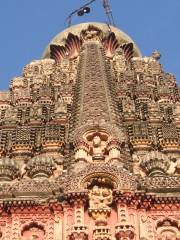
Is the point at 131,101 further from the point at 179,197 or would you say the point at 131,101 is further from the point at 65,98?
the point at 179,197

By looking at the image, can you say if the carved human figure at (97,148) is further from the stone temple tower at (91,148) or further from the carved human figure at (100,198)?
the carved human figure at (100,198)

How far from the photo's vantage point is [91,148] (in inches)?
835

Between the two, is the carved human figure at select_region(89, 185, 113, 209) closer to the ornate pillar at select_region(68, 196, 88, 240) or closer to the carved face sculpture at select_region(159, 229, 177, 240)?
the ornate pillar at select_region(68, 196, 88, 240)

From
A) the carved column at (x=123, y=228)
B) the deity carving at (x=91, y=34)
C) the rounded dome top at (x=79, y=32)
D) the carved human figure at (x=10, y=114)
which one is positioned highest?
the rounded dome top at (x=79, y=32)

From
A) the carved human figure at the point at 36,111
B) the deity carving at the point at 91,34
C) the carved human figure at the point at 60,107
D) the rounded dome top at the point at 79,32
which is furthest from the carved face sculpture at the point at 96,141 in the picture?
the rounded dome top at the point at 79,32

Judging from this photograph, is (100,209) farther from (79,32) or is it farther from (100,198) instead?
(79,32)

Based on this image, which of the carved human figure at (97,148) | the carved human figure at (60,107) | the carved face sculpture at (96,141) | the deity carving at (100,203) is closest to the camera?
the deity carving at (100,203)

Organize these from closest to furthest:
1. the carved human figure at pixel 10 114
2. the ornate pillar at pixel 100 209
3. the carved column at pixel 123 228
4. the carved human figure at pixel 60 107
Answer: the carved column at pixel 123 228, the ornate pillar at pixel 100 209, the carved human figure at pixel 10 114, the carved human figure at pixel 60 107

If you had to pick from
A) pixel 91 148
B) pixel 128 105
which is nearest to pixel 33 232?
pixel 91 148

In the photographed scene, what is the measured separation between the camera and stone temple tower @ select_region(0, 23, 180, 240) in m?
18.4

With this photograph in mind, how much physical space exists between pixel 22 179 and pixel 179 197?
15.9ft

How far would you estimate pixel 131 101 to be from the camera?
2719 cm

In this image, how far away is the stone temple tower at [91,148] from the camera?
1842 cm

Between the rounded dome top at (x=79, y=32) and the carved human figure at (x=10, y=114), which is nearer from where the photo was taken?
the carved human figure at (x=10, y=114)
